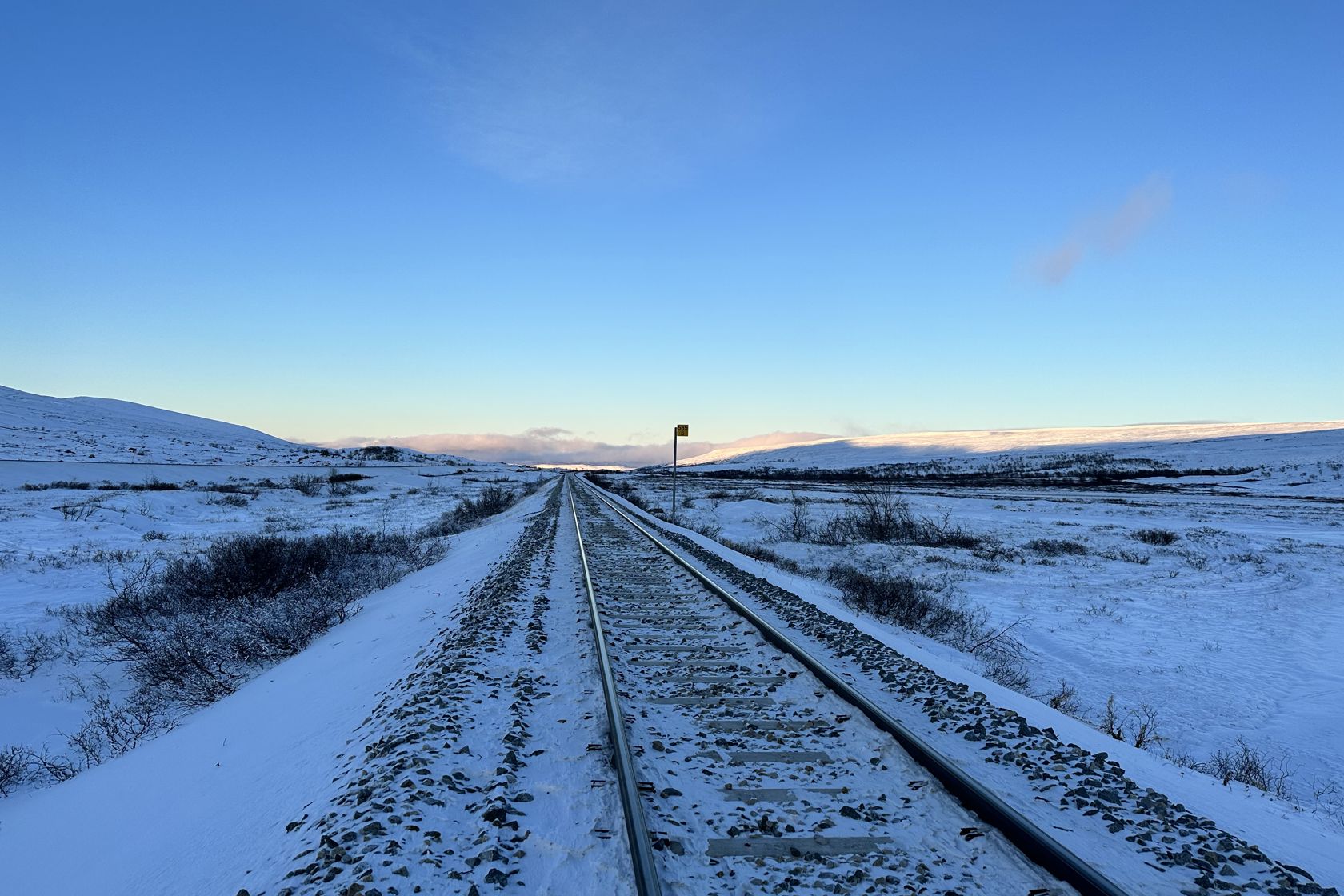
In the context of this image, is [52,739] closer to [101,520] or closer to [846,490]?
[101,520]

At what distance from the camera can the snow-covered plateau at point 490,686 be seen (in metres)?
3.78

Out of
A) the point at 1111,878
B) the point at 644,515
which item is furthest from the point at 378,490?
the point at 1111,878

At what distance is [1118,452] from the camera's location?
102125mm

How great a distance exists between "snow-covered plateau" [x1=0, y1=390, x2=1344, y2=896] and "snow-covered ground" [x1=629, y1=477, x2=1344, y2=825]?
70 mm

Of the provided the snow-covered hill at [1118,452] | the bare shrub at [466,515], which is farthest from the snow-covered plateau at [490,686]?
the snow-covered hill at [1118,452]

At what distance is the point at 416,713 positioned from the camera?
5.27 m

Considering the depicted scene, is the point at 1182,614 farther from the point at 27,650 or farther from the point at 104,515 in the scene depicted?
the point at 104,515

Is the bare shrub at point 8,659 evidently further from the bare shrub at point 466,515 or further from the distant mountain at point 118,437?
the distant mountain at point 118,437

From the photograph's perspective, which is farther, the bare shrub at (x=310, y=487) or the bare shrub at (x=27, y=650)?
the bare shrub at (x=310, y=487)

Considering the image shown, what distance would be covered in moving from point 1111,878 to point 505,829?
125 inches

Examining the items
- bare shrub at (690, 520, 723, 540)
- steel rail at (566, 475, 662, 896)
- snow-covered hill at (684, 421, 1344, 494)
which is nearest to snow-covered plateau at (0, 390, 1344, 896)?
steel rail at (566, 475, 662, 896)

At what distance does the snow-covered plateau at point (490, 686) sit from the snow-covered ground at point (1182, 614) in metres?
0.07

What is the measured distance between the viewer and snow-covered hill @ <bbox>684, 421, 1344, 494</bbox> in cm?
6362

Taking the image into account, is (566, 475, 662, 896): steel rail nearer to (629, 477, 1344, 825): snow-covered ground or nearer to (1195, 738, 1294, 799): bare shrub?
(1195, 738, 1294, 799): bare shrub
